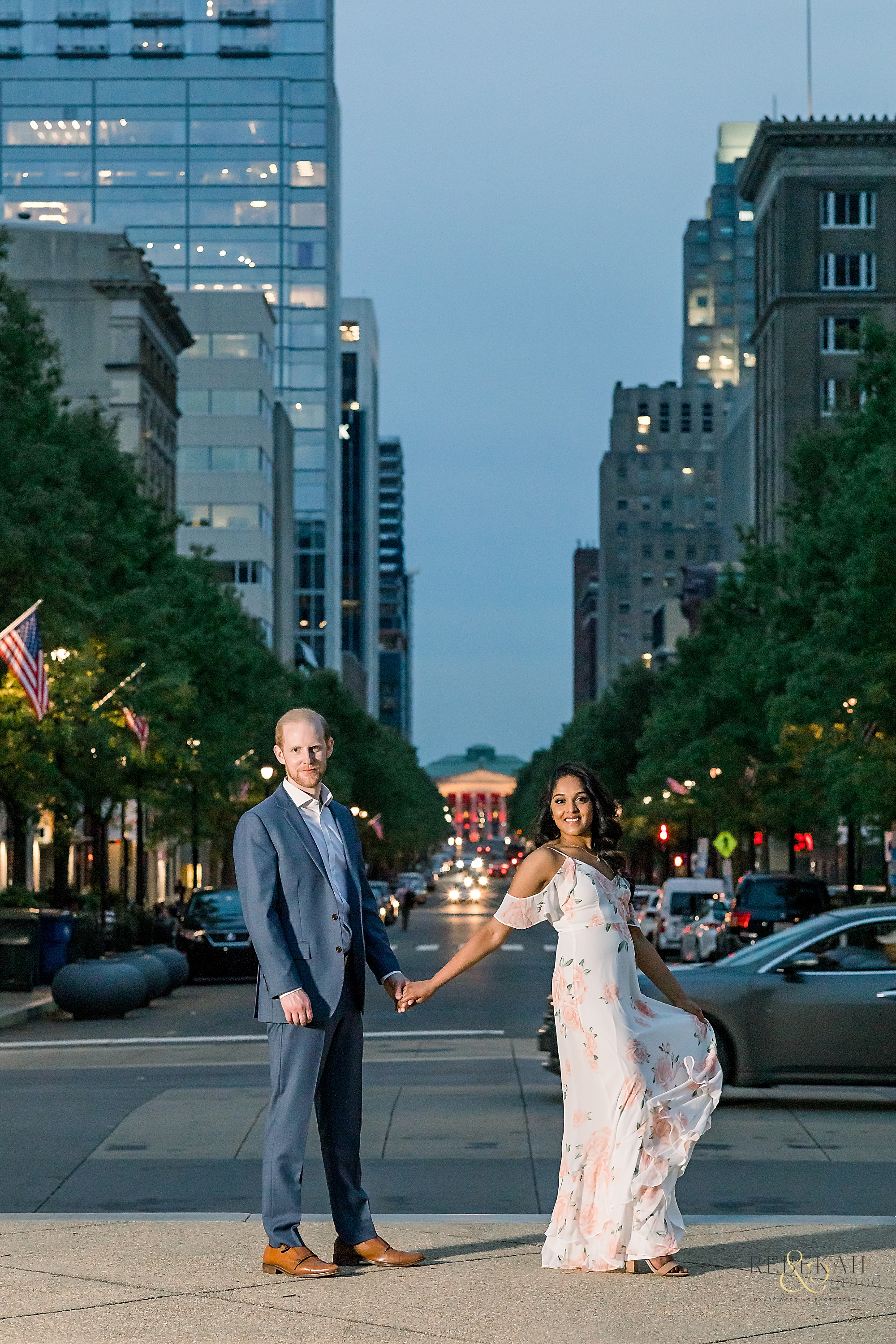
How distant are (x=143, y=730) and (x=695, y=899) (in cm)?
1368

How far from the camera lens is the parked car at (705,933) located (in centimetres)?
3769

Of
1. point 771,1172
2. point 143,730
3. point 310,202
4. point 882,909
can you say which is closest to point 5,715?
point 143,730

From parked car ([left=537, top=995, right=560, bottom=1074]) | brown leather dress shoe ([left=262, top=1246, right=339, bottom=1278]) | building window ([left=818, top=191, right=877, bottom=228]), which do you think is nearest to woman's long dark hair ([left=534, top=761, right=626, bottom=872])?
brown leather dress shoe ([left=262, top=1246, right=339, bottom=1278])

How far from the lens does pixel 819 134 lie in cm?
10125

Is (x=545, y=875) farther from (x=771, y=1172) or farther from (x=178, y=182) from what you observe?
(x=178, y=182)

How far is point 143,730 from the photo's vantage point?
127 ft

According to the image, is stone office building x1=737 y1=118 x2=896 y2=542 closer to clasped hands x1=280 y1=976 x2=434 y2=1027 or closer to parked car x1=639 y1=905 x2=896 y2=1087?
parked car x1=639 y1=905 x2=896 y2=1087

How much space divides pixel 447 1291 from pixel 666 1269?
834 mm

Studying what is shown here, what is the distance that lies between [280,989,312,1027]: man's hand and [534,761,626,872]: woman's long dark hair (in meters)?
1.12

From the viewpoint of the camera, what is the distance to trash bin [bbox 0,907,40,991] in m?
28.2

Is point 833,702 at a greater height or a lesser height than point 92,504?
lesser

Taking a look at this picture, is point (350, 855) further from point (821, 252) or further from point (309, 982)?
point (821, 252)

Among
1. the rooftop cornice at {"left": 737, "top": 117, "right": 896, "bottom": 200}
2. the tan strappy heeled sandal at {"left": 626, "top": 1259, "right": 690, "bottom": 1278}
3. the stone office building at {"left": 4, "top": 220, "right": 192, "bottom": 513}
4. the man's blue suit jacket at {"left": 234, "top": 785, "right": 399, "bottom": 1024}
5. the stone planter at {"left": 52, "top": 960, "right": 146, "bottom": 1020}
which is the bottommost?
the stone planter at {"left": 52, "top": 960, "right": 146, "bottom": 1020}

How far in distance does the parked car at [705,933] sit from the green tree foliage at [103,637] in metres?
11.7
